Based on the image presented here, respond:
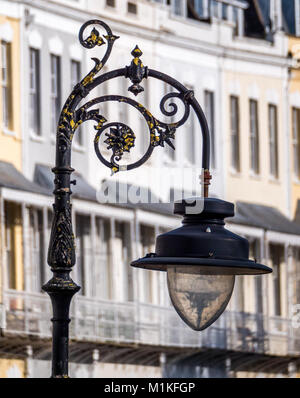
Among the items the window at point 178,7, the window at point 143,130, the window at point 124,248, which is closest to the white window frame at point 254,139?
the window at point 178,7

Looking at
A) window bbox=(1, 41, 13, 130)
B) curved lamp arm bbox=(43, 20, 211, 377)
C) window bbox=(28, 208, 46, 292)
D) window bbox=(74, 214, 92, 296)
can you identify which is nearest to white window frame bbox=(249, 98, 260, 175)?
window bbox=(74, 214, 92, 296)

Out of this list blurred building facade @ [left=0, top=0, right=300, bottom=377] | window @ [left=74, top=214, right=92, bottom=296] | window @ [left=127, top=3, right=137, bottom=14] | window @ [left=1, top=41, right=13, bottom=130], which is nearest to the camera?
blurred building facade @ [left=0, top=0, right=300, bottom=377]

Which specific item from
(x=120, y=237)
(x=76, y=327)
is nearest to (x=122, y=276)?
(x=120, y=237)

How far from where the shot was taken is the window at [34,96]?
38781 mm

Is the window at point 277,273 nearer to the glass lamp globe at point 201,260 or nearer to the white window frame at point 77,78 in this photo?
the white window frame at point 77,78

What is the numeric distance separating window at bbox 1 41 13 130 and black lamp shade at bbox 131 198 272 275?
26528 millimetres

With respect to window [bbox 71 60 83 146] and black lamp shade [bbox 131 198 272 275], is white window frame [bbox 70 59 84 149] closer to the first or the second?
window [bbox 71 60 83 146]

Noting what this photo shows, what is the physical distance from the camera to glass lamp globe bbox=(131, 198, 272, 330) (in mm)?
11492

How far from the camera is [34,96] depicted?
38.9 metres

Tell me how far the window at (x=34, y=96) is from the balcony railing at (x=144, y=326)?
389 cm

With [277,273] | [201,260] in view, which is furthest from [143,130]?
[201,260]
